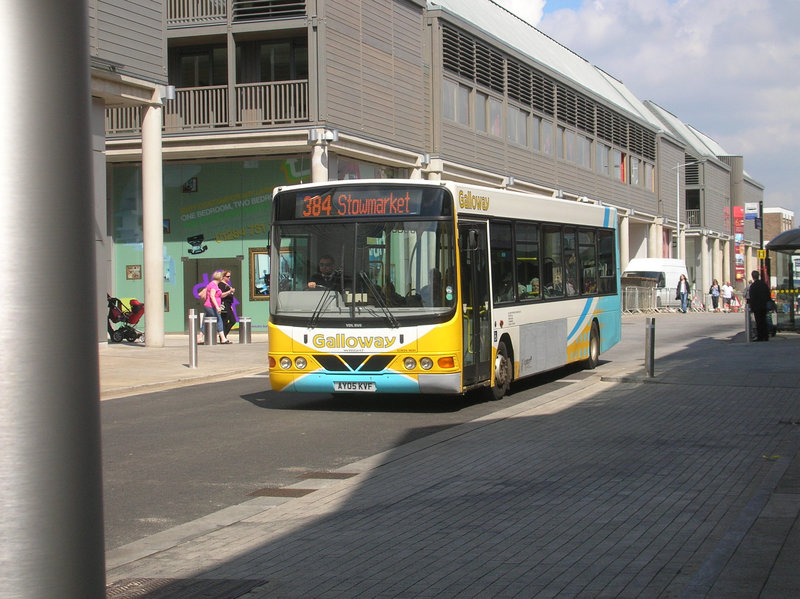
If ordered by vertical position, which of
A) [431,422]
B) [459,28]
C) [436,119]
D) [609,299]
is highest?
→ [459,28]

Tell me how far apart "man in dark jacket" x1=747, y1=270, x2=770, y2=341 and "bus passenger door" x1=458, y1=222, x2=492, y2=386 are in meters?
15.1

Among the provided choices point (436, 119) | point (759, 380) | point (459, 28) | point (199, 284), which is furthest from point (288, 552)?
point (459, 28)

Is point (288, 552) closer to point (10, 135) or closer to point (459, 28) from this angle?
point (10, 135)

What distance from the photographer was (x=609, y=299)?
66.1 feet

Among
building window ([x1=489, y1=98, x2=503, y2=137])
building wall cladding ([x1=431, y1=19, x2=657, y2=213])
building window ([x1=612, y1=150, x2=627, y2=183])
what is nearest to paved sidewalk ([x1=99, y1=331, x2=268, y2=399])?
building wall cladding ([x1=431, y1=19, x2=657, y2=213])

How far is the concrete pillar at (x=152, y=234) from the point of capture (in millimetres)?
25031

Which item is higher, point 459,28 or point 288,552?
point 459,28

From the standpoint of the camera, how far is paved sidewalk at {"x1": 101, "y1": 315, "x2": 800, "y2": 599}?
5.32m

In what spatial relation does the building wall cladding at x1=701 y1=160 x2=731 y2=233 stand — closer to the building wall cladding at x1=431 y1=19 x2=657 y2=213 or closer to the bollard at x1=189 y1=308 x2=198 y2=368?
the building wall cladding at x1=431 y1=19 x2=657 y2=213

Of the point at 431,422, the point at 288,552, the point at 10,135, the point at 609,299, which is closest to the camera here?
the point at 10,135

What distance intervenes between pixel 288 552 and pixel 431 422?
21.5 feet

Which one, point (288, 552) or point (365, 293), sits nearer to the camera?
point (288, 552)

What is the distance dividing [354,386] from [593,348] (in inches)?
293

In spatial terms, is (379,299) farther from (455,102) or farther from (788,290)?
(455,102)
